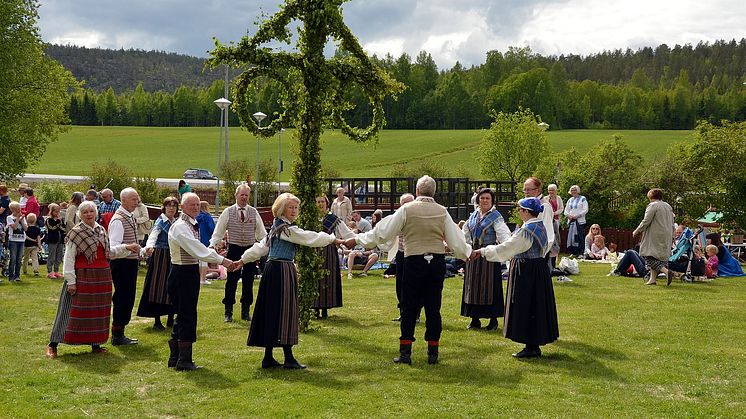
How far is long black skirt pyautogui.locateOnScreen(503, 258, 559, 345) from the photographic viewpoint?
28.6 feet

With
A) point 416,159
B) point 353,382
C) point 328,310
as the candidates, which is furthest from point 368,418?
point 416,159

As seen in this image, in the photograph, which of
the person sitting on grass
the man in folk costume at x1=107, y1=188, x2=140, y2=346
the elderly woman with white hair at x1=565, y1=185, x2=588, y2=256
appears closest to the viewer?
the man in folk costume at x1=107, y1=188, x2=140, y2=346

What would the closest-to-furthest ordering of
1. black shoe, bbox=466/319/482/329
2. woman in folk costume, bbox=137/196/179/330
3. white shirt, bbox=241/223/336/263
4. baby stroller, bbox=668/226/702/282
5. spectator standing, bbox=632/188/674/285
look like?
1. white shirt, bbox=241/223/336/263
2. woman in folk costume, bbox=137/196/179/330
3. black shoe, bbox=466/319/482/329
4. spectator standing, bbox=632/188/674/285
5. baby stroller, bbox=668/226/702/282

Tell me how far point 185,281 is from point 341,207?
9.37 meters

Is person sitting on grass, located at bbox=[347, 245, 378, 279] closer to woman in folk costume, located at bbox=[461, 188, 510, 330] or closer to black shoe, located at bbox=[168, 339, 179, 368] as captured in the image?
woman in folk costume, located at bbox=[461, 188, 510, 330]

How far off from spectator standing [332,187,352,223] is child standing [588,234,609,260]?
6847 mm

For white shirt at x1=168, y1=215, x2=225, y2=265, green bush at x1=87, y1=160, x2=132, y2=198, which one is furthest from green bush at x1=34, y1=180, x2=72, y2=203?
white shirt at x1=168, y1=215, x2=225, y2=265

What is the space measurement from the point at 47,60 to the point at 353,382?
127ft

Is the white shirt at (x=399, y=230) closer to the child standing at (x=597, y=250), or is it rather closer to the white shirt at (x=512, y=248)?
the white shirt at (x=512, y=248)

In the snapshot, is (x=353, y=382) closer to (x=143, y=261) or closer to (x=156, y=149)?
(x=143, y=261)

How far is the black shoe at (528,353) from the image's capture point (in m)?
8.77

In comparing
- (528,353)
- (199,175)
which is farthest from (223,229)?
(199,175)

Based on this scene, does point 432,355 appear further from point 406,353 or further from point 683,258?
point 683,258

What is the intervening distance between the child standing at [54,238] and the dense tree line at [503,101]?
76.0 metres
